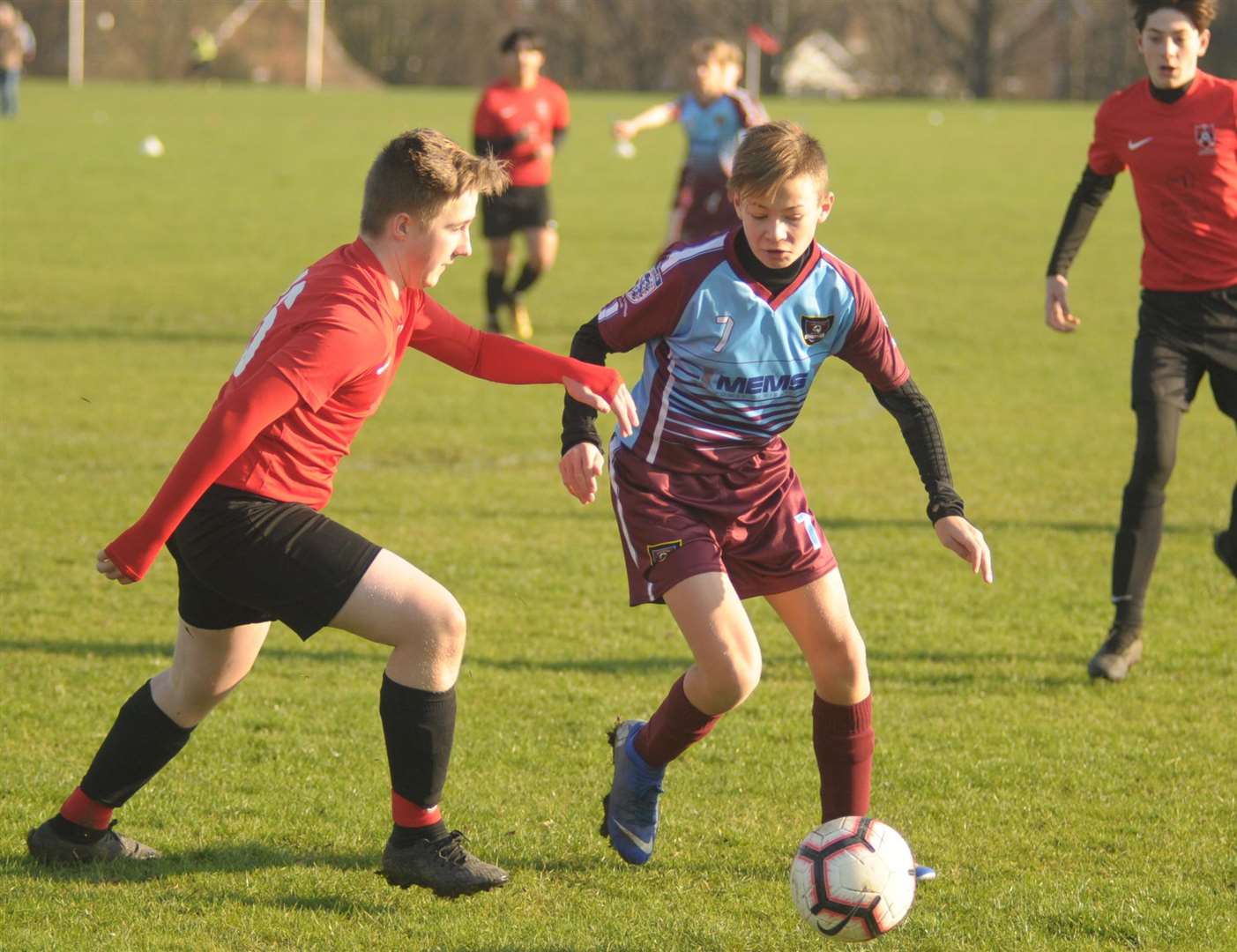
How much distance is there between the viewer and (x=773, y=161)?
3.89 m

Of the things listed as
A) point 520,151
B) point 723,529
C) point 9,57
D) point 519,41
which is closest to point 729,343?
point 723,529

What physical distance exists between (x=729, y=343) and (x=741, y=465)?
12.1 inches

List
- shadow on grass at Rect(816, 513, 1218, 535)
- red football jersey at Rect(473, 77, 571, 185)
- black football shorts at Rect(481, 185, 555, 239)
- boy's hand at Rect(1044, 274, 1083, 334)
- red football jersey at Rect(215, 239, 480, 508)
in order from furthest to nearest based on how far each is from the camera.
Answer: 1. black football shorts at Rect(481, 185, 555, 239)
2. red football jersey at Rect(473, 77, 571, 185)
3. shadow on grass at Rect(816, 513, 1218, 535)
4. boy's hand at Rect(1044, 274, 1083, 334)
5. red football jersey at Rect(215, 239, 480, 508)

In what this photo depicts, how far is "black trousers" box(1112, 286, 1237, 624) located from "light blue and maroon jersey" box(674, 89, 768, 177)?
6.37m

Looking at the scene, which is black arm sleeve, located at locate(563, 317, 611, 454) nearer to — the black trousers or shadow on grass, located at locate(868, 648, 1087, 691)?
shadow on grass, located at locate(868, 648, 1087, 691)

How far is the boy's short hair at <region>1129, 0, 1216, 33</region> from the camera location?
565 cm

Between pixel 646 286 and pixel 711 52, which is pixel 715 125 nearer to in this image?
pixel 711 52

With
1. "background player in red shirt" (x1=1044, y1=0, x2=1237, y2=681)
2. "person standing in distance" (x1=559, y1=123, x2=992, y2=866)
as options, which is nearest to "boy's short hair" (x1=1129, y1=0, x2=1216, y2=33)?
"background player in red shirt" (x1=1044, y1=0, x2=1237, y2=681)

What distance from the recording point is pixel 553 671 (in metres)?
5.85

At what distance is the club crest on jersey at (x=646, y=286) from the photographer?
4148 mm

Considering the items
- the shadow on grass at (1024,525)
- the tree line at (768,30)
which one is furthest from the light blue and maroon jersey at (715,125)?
the tree line at (768,30)

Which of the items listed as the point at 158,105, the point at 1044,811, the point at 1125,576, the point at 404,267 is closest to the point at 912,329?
the point at 1125,576

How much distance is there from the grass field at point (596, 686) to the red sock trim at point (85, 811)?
0.40 ft

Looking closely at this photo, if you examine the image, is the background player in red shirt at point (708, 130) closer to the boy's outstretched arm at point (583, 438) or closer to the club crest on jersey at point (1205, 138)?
the club crest on jersey at point (1205, 138)
